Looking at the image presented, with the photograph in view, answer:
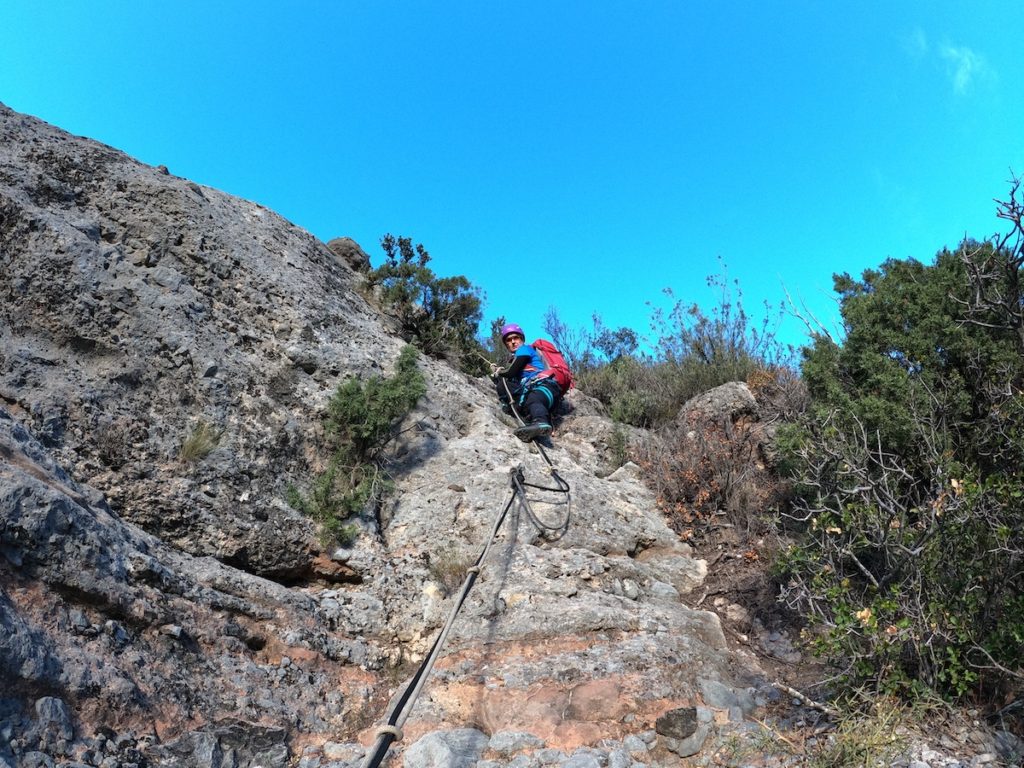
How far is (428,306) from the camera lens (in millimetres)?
8836

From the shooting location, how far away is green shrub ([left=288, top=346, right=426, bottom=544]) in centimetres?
507

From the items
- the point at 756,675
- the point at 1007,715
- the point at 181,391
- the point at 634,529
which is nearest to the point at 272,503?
the point at 181,391

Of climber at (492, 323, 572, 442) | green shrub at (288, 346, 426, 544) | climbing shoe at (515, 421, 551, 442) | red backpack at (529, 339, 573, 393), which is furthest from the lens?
red backpack at (529, 339, 573, 393)

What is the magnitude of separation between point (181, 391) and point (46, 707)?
2.87 meters

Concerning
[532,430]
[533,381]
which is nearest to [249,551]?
[532,430]

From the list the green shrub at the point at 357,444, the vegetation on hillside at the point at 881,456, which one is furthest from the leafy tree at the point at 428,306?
the green shrub at the point at 357,444

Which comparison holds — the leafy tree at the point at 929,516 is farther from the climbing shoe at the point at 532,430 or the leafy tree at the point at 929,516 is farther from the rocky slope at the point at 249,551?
the climbing shoe at the point at 532,430

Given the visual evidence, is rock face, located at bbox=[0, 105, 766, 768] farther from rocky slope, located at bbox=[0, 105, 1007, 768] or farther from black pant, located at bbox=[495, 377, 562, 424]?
black pant, located at bbox=[495, 377, 562, 424]

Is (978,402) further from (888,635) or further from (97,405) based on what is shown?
(97,405)

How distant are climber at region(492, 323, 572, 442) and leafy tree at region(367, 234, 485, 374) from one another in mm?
1003

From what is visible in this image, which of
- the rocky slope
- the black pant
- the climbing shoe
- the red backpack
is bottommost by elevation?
the rocky slope

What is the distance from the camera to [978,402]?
4934 millimetres

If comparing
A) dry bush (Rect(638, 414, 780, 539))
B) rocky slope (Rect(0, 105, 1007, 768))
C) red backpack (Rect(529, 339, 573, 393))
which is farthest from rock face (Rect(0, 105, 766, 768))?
red backpack (Rect(529, 339, 573, 393))

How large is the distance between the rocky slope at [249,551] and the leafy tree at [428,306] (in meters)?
1.41
